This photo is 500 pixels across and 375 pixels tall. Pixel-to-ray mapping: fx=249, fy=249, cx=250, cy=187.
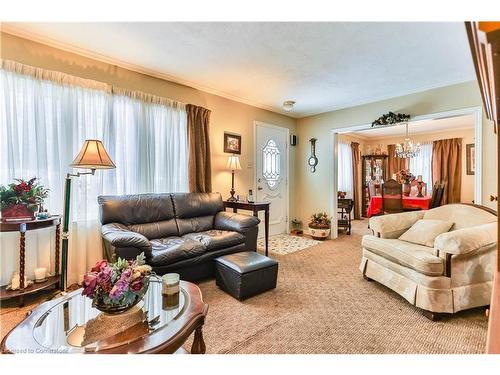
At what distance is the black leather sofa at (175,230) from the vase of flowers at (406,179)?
5.00 metres

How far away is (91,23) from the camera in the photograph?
2145mm

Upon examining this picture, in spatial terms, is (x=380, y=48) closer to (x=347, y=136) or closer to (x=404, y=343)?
(x=404, y=343)

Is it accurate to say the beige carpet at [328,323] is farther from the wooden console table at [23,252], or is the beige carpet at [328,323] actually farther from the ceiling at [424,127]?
the ceiling at [424,127]

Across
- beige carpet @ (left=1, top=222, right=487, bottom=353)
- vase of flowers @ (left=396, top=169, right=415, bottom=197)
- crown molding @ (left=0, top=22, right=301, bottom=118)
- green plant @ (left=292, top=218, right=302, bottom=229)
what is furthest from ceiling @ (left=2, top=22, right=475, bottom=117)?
vase of flowers @ (left=396, top=169, right=415, bottom=197)

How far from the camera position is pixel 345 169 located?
688 cm

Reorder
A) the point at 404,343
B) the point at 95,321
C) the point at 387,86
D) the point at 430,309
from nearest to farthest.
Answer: the point at 95,321 → the point at 404,343 → the point at 430,309 → the point at 387,86

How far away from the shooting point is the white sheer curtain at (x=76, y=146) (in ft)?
7.48

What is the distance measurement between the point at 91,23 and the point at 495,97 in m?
2.77

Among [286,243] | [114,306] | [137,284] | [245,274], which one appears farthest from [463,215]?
[114,306]

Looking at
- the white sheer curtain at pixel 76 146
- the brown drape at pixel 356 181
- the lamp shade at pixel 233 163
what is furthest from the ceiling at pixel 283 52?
the brown drape at pixel 356 181

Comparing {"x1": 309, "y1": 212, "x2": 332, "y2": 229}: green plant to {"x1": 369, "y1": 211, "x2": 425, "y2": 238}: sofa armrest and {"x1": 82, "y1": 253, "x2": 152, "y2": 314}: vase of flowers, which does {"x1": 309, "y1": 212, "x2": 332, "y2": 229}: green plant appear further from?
{"x1": 82, "y1": 253, "x2": 152, "y2": 314}: vase of flowers

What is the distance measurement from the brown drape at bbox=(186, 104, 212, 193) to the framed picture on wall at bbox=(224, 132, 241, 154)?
17.3 inches

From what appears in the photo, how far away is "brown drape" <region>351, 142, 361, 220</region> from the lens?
7.08 m
